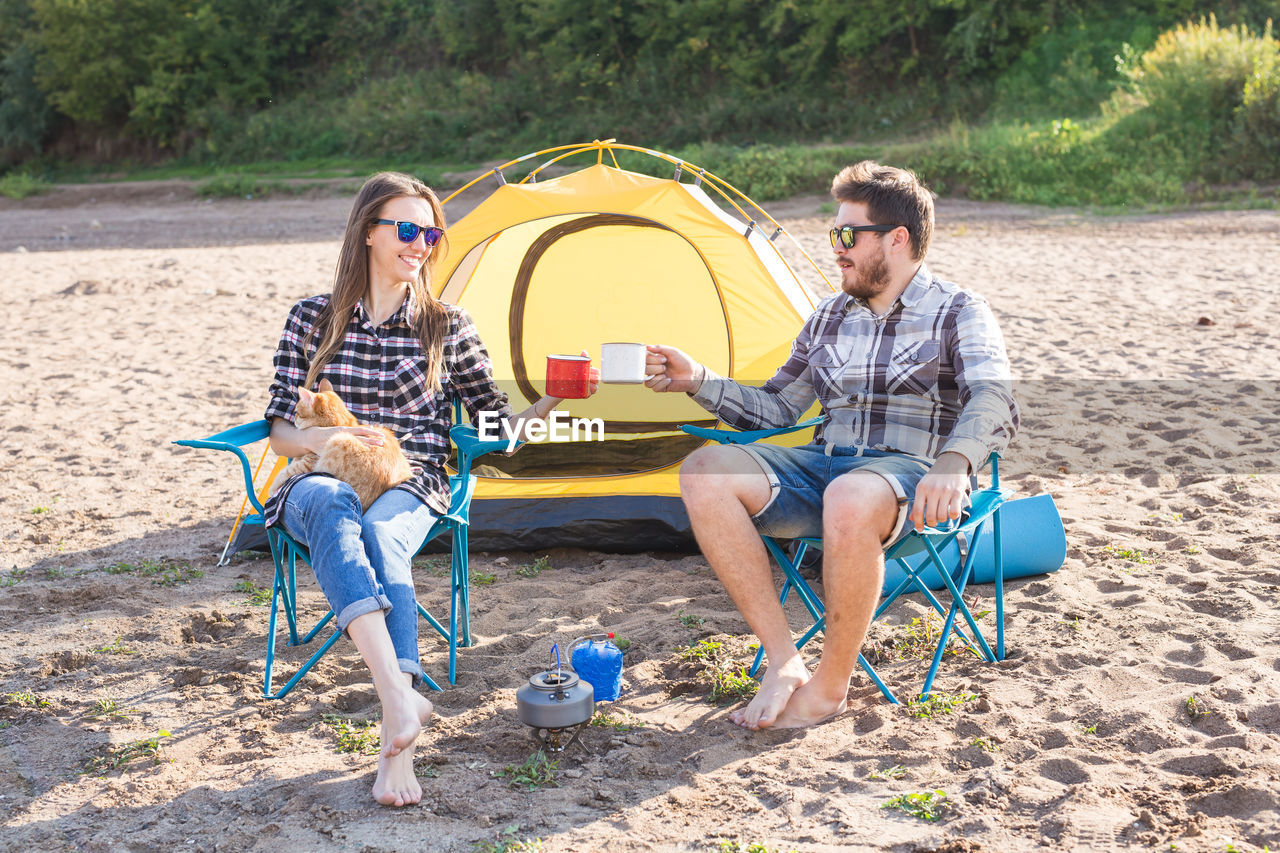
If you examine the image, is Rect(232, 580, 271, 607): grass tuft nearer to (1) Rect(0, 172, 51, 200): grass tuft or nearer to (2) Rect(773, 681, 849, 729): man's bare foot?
(2) Rect(773, 681, 849, 729): man's bare foot

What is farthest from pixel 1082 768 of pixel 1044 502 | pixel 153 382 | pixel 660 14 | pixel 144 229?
pixel 660 14

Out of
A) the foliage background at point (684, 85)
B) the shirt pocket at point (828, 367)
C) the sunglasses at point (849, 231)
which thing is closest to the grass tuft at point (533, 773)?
the shirt pocket at point (828, 367)

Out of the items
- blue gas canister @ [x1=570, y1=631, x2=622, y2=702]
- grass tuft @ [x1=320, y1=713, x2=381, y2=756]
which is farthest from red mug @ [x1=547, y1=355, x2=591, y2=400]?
grass tuft @ [x1=320, y1=713, x2=381, y2=756]

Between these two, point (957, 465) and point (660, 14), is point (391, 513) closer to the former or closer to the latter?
point (957, 465)

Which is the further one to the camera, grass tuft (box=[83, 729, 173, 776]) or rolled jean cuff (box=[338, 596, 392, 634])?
grass tuft (box=[83, 729, 173, 776])

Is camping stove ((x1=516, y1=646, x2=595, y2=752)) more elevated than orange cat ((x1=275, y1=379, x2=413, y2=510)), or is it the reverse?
orange cat ((x1=275, y1=379, x2=413, y2=510))

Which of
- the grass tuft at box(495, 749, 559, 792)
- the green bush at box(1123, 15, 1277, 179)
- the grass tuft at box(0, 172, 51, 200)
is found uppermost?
the green bush at box(1123, 15, 1277, 179)

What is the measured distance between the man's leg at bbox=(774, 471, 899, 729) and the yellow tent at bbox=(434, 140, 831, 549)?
4.75 feet

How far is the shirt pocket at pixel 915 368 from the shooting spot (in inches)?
112

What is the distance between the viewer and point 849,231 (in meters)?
2.83

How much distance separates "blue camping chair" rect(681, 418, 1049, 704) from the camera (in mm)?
2709

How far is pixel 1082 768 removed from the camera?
235 cm

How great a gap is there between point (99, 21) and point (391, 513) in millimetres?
25937

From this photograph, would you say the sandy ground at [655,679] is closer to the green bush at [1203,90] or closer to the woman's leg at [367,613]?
the woman's leg at [367,613]
